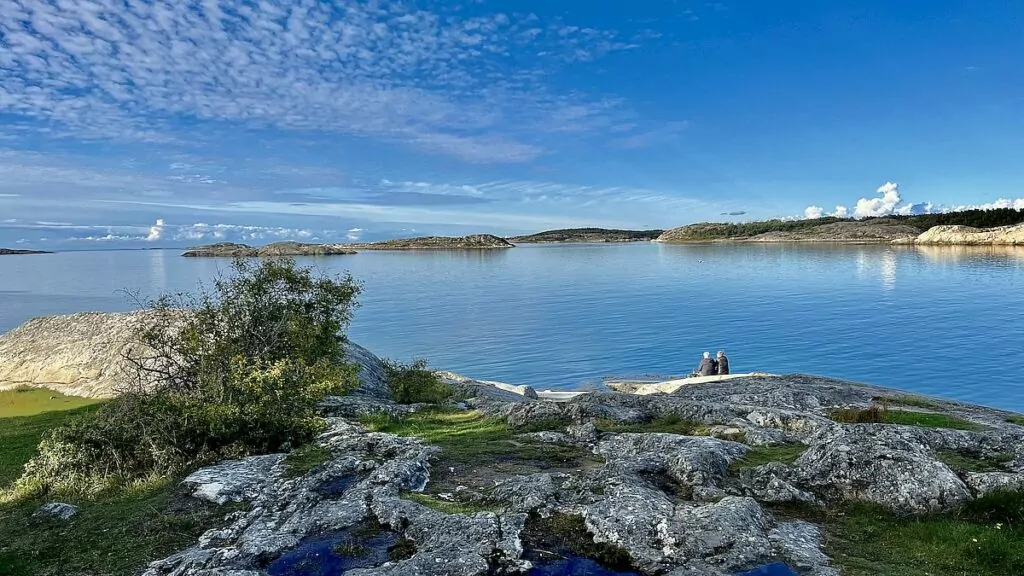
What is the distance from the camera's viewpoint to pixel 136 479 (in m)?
14.1

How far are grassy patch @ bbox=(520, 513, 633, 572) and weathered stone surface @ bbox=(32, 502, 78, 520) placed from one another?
9.89m

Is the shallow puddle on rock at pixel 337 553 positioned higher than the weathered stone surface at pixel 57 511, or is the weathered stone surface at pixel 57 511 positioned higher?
the shallow puddle on rock at pixel 337 553

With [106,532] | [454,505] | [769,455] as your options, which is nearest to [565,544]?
[454,505]

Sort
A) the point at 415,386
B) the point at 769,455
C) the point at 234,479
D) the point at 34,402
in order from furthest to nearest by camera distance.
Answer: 1. the point at 34,402
2. the point at 415,386
3. the point at 769,455
4. the point at 234,479

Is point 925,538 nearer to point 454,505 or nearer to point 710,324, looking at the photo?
point 454,505

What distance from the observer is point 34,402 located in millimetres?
32062

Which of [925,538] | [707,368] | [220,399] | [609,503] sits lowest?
[707,368]

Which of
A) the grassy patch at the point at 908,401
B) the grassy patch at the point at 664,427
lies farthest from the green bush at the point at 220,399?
the grassy patch at the point at 908,401

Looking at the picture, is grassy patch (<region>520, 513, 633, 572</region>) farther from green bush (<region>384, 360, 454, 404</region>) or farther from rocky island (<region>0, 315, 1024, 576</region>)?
green bush (<region>384, 360, 454, 404</region>)

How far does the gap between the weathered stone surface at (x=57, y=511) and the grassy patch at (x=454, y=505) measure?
7163mm

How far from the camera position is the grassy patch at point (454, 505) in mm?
11398

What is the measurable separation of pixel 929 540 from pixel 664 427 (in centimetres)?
933

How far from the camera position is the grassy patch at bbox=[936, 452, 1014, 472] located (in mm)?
13164

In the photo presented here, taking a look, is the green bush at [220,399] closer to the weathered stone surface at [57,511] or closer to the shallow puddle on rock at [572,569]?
the weathered stone surface at [57,511]
